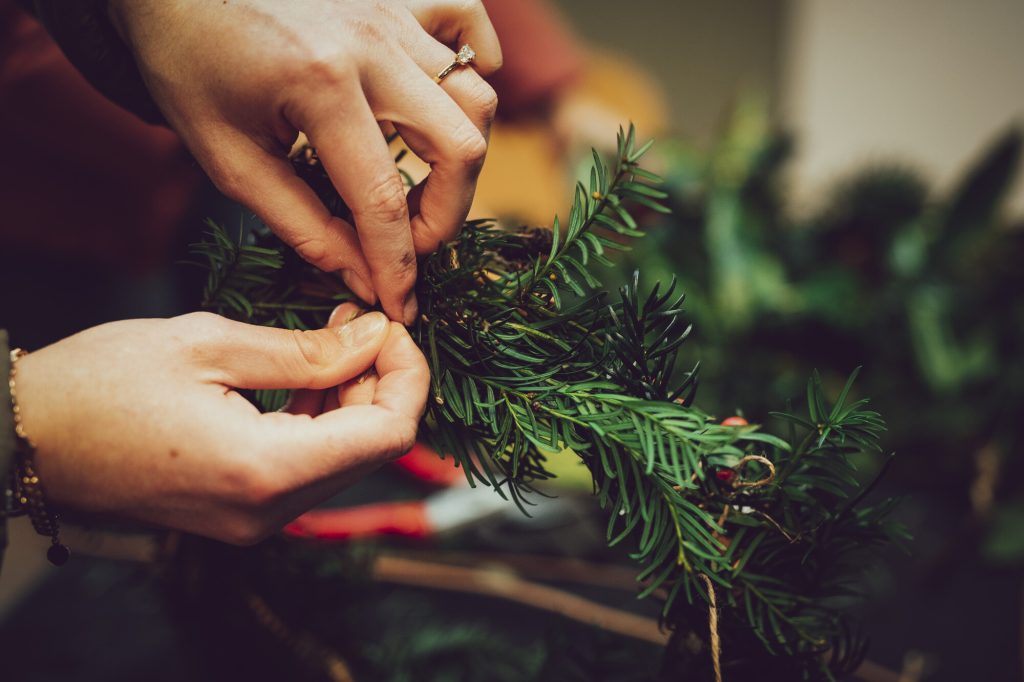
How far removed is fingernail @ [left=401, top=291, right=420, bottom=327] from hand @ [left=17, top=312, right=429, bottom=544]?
0.17 feet

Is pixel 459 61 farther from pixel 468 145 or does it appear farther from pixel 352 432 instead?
pixel 352 432

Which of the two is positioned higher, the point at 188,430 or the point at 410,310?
the point at 410,310

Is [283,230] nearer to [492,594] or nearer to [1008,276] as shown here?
[492,594]

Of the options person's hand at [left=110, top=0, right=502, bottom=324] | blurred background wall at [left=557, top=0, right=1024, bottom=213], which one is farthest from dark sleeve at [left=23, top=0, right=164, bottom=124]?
blurred background wall at [left=557, top=0, right=1024, bottom=213]

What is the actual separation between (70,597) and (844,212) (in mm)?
1179

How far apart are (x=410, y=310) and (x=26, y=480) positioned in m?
0.20

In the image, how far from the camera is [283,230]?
35 centimetres

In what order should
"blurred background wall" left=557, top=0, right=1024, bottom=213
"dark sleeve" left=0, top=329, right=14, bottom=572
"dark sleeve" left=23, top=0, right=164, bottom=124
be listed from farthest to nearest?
"blurred background wall" left=557, top=0, right=1024, bottom=213 < "dark sleeve" left=23, top=0, right=164, bottom=124 < "dark sleeve" left=0, top=329, right=14, bottom=572

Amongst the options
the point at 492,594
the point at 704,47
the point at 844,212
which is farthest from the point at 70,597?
the point at 704,47

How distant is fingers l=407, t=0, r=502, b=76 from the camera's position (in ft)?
1.26

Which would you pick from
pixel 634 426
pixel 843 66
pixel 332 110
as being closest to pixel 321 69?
pixel 332 110

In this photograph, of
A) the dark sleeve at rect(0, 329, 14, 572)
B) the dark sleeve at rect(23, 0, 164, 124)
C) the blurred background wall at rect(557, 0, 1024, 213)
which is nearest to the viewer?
the dark sleeve at rect(0, 329, 14, 572)

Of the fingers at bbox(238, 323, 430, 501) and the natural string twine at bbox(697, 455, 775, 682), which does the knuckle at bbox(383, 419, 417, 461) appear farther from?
the natural string twine at bbox(697, 455, 775, 682)

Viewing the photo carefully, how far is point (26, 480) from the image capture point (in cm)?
30
